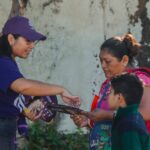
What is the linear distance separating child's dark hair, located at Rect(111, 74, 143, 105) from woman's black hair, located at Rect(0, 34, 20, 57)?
31.5 inches

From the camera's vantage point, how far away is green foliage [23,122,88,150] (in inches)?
280

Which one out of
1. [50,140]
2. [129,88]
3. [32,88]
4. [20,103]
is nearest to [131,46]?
[129,88]

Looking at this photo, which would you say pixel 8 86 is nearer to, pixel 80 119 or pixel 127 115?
pixel 80 119

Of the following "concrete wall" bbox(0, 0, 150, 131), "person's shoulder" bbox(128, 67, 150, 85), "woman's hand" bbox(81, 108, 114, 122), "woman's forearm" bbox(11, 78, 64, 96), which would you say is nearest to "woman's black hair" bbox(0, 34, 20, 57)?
"woman's forearm" bbox(11, 78, 64, 96)

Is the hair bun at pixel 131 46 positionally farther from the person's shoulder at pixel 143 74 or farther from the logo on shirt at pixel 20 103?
the logo on shirt at pixel 20 103

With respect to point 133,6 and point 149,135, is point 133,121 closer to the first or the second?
point 149,135

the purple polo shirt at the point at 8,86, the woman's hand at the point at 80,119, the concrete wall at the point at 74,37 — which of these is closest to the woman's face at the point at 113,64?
the woman's hand at the point at 80,119

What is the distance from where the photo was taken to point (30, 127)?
7.16 metres

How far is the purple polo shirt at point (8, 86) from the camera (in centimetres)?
465

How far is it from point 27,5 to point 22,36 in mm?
2361

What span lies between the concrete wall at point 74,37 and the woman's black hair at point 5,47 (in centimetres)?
232

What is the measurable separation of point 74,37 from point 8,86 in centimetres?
270

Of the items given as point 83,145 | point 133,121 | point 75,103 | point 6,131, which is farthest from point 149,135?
point 83,145

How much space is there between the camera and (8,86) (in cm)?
A: 465
